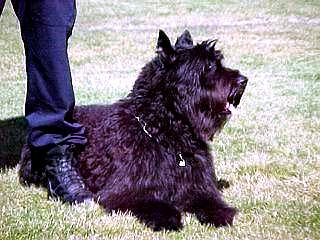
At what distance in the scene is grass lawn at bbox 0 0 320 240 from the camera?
374 cm

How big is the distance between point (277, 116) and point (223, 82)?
3574 millimetres

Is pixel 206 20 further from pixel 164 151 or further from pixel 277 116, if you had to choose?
pixel 164 151

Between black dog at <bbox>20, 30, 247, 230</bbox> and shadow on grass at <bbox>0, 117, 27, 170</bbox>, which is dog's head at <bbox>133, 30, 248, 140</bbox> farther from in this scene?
shadow on grass at <bbox>0, 117, 27, 170</bbox>

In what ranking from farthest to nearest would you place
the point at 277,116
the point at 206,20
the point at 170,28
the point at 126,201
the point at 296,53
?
1. the point at 206,20
2. the point at 170,28
3. the point at 296,53
4. the point at 277,116
5. the point at 126,201

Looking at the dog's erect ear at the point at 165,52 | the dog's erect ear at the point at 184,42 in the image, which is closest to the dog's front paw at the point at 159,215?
the dog's erect ear at the point at 165,52

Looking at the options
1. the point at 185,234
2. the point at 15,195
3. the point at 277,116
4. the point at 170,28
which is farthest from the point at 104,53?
the point at 185,234

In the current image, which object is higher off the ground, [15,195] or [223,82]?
[223,82]

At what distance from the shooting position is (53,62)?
13.5 ft

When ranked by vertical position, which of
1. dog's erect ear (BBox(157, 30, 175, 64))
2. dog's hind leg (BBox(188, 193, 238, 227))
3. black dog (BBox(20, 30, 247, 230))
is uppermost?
dog's erect ear (BBox(157, 30, 175, 64))

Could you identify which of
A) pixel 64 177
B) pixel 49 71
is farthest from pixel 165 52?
pixel 64 177

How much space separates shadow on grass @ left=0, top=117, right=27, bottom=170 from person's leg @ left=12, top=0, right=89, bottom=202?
938mm

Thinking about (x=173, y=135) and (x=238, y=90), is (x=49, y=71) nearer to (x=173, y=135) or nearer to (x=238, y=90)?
(x=173, y=135)

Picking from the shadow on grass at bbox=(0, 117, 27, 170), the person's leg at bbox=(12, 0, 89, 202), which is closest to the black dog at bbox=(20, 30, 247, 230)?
the person's leg at bbox=(12, 0, 89, 202)

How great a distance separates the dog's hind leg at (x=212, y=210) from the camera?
3.77 m
